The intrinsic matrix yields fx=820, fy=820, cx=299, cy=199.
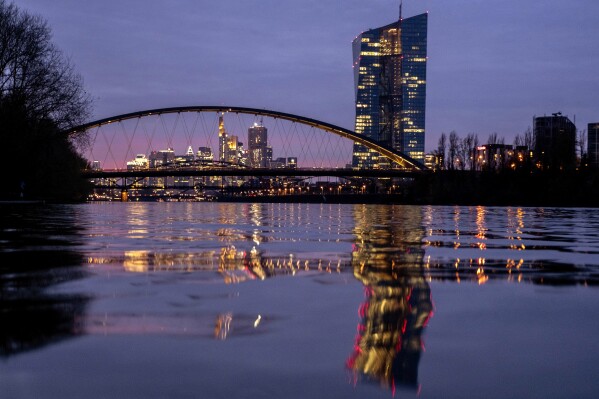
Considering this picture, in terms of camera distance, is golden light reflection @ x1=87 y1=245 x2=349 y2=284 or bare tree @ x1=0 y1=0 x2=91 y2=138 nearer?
golden light reflection @ x1=87 y1=245 x2=349 y2=284

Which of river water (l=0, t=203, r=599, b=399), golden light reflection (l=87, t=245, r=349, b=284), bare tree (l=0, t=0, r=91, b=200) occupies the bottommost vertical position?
golden light reflection (l=87, t=245, r=349, b=284)

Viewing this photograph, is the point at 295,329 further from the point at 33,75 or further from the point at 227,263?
the point at 33,75

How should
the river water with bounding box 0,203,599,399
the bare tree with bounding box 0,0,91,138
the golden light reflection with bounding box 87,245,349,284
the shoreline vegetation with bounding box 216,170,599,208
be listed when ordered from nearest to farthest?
1. the river water with bounding box 0,203,599,399
2. the golden light reflection with bounding box 87,245,349,284
3. the bare tree with bounding box 0,0,91,138
4. the shoreline vegetation with bounding box 216,170,599,208

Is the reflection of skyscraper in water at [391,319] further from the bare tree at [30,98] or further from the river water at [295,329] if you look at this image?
the bare tree at [30,98]

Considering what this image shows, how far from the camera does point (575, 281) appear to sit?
9.99 metres

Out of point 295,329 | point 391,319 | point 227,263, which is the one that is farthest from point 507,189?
point 295,329

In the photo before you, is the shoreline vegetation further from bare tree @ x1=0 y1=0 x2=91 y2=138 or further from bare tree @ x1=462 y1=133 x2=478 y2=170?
bare tree @ x1=0 y1=0 x2=91 y2=138

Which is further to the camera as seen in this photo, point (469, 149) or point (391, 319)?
point (469, 149)

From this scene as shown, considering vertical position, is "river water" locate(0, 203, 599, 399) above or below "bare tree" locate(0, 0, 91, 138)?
below

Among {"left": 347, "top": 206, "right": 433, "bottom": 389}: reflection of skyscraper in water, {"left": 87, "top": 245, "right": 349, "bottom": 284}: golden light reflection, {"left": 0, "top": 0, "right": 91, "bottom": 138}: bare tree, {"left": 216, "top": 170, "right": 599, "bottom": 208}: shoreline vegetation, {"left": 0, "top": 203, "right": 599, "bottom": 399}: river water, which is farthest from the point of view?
{"left": 216, "top": 170, "right": 599, "bottom": 208}: shoreline vegetation

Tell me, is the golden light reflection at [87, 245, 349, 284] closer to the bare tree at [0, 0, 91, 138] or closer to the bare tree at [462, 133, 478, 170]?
the bare tree at [0, 0, 91, 138]

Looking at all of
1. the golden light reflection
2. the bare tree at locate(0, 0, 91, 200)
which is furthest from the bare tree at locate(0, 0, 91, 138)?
the golden light reflection

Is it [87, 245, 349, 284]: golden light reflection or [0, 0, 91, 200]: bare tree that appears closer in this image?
[87, 245, 349, 284]: golden light reflection

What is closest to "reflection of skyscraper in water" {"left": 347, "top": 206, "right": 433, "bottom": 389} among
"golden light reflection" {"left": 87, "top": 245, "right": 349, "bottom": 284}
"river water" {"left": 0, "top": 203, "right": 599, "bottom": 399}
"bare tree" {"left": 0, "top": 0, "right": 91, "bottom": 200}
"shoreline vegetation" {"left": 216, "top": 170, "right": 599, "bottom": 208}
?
"river water" {"left": 0, "top": 203, "right": 599, "bottom": 399}
